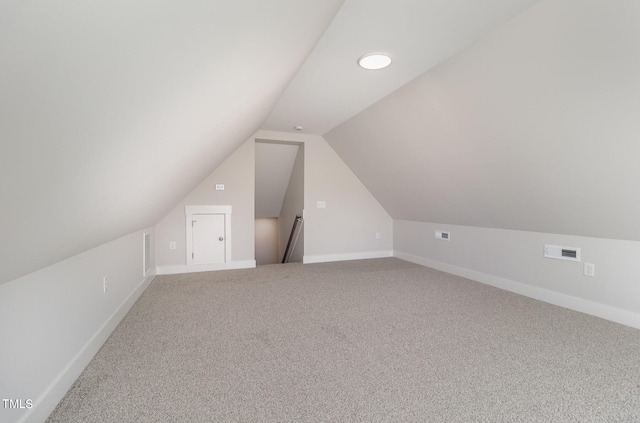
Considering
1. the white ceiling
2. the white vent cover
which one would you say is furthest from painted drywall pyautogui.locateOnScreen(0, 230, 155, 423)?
the white vent cover

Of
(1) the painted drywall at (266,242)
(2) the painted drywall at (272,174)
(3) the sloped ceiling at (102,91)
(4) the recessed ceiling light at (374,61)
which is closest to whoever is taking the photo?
(3) the sloped ceiling at (102,91)

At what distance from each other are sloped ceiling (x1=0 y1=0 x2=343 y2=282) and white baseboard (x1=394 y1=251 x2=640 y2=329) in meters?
3.72

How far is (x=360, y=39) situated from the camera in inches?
99.3

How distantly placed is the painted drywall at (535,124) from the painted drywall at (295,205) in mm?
1874

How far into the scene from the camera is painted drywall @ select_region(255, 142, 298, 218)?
631cm

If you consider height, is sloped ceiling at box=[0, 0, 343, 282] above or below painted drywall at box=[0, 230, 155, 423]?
above

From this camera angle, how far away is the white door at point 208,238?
5152mm

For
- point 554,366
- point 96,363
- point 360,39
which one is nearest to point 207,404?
point 96,363

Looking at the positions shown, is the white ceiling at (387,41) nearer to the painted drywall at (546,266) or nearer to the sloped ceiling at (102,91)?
the sloped ceiling at (102,91)

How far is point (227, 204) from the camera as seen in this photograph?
530 cm

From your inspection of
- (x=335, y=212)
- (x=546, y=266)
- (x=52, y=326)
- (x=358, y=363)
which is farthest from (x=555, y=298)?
(x=52, y=326)

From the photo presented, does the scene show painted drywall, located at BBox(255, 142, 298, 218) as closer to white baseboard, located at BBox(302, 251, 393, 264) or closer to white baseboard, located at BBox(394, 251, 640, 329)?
white baseboard, located at BBox(302, 251, 393, 264)

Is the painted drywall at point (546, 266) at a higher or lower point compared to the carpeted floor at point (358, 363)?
higher

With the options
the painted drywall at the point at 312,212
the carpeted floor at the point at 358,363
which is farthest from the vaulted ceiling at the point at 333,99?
the painted drywall at the point at 312,212
